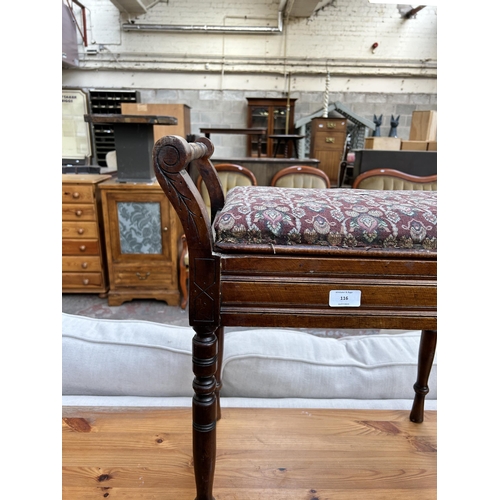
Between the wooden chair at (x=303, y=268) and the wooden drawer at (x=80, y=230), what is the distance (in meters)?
2.04

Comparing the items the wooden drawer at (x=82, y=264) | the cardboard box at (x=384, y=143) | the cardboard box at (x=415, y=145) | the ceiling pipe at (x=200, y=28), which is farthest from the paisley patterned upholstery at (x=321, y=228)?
the ceiling pipe at (x=200, y=28)

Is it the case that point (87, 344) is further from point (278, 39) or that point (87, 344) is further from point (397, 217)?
point (278, 39)

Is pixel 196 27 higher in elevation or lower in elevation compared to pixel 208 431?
higher

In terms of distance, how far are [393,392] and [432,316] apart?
1.60 ft

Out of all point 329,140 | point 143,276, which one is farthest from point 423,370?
point 329,140

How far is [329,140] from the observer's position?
4410 mm

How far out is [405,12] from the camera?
484cm

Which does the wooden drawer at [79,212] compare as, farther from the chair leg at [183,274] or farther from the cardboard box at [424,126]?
the cardboard box at [424,126]

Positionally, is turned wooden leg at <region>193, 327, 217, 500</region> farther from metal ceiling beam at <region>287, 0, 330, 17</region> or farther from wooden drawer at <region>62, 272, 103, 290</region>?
metal ceiling beam at <region>287, 0, 330, 17</region>

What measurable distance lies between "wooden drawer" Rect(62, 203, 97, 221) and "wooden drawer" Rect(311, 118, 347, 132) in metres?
3.02

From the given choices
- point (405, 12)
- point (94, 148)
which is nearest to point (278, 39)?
point (405, 12)

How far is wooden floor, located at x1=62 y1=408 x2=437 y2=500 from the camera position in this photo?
0.69 m

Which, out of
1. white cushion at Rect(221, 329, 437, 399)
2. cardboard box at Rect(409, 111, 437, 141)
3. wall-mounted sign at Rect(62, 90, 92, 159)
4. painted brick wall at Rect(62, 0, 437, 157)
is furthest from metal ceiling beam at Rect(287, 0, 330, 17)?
white cushion at Rect(221, 329, 437, 399)

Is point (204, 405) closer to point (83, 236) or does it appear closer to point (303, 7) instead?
point (83, 236)
